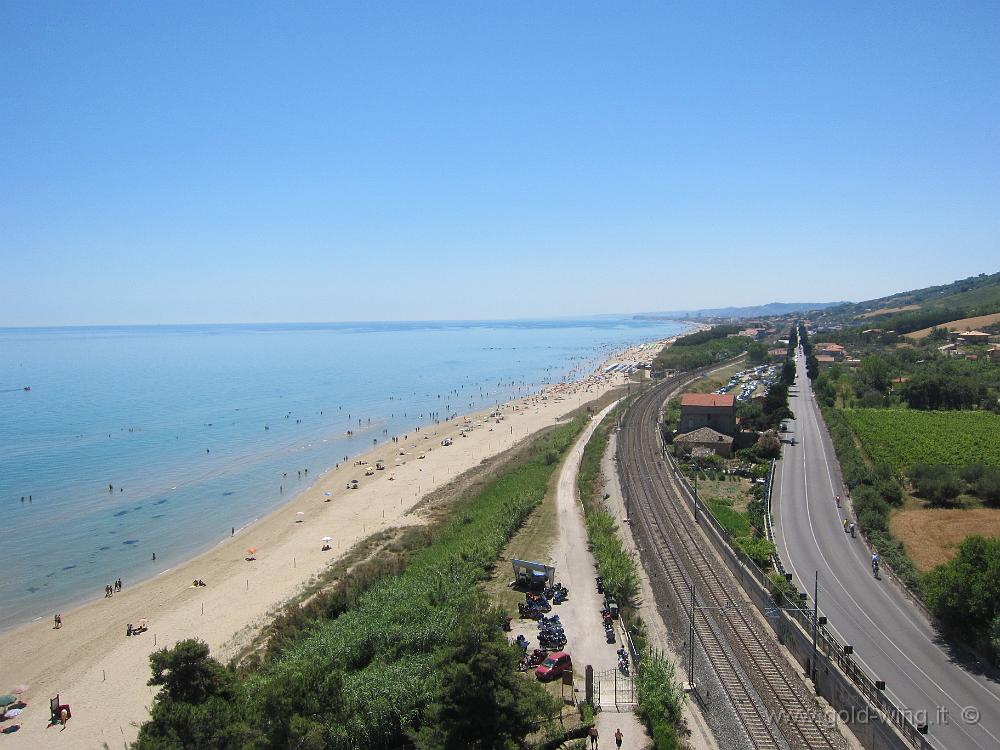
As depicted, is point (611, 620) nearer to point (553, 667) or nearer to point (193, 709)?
point (553, 667)

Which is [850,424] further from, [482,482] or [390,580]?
[390,580]

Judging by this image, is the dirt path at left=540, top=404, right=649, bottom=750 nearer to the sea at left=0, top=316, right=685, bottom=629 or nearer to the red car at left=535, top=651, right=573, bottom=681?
the red car at left=535, top=651, right=573, bottom=681

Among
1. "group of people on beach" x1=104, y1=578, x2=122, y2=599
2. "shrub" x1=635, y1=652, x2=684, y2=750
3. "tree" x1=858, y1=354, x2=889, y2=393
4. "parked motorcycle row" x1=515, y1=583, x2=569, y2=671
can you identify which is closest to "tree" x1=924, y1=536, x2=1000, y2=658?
"shrub" x1=635, y1=652, x2=684, y2=750

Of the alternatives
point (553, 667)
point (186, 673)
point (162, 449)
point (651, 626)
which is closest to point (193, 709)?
point (186, 673)

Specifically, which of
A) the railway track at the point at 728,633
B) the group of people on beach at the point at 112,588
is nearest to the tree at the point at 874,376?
the railway track at the point at 728,633

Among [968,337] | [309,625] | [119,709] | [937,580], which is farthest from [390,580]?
[968,337]
